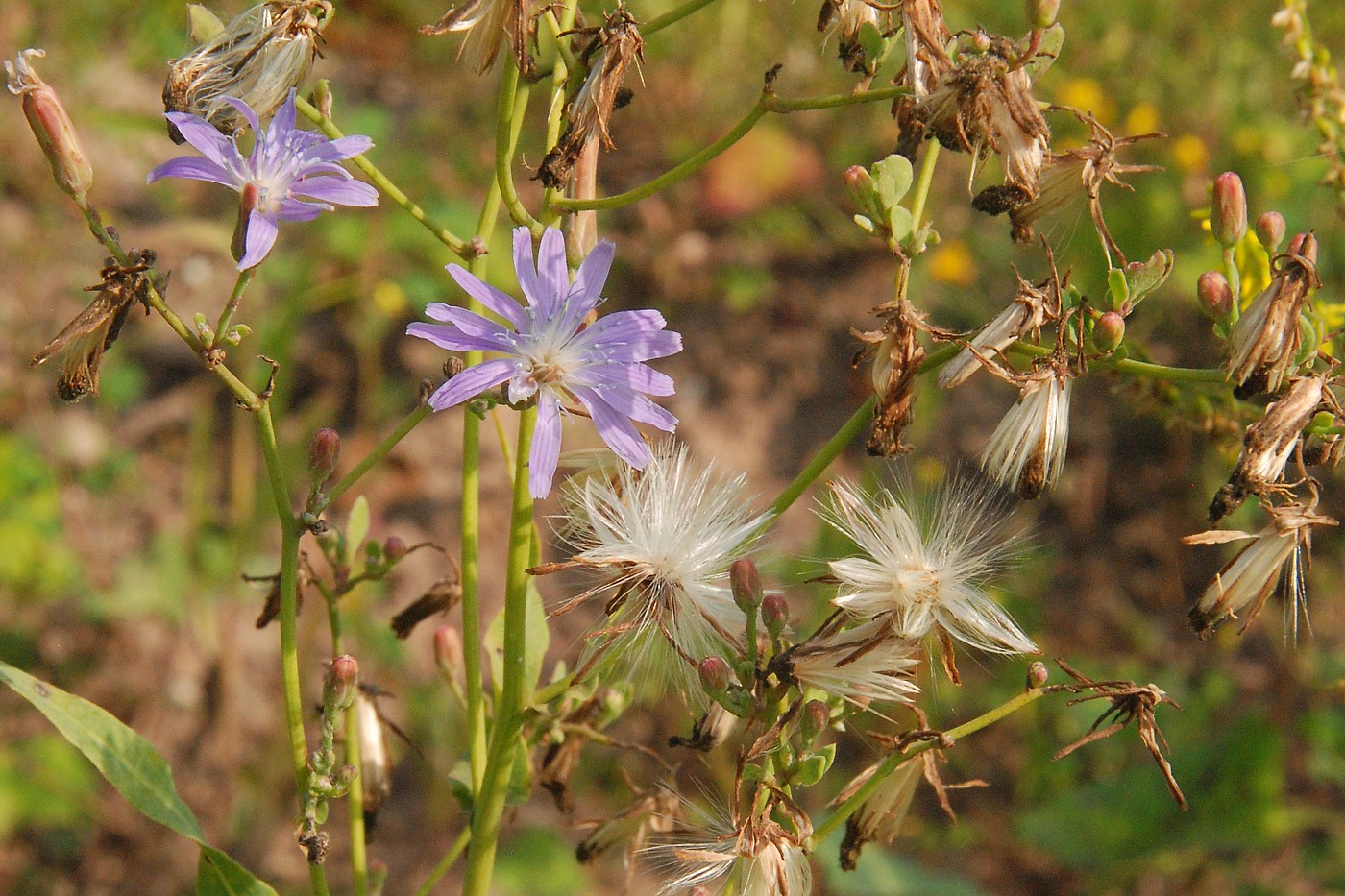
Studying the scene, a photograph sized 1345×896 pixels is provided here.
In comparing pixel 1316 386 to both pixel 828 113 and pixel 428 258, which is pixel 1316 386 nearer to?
pixel 428 258

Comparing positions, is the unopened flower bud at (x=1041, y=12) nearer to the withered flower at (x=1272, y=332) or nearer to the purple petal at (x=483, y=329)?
the withered flower at (x=1272, y=332)

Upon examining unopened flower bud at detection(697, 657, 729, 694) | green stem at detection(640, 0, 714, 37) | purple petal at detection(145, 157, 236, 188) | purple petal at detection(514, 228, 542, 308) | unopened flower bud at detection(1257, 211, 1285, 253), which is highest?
green stem at detection(640, 0, 714, 37)

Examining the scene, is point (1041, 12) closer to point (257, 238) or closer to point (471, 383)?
point (471, 383)

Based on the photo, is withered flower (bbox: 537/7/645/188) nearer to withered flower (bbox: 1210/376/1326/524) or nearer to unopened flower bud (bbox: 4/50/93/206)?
unopened flower bud (bbox: 4/50/93/206)

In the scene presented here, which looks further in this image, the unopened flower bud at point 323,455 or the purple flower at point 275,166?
the unopened flower bud at point 323,455

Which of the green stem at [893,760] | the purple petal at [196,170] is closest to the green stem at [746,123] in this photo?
the purple petal at [196,170]

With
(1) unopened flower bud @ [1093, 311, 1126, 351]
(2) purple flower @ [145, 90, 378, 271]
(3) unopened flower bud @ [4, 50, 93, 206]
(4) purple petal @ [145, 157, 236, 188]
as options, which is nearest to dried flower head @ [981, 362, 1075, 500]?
(1) unopened flower bud @ [1093, 311, 1126, 351]
